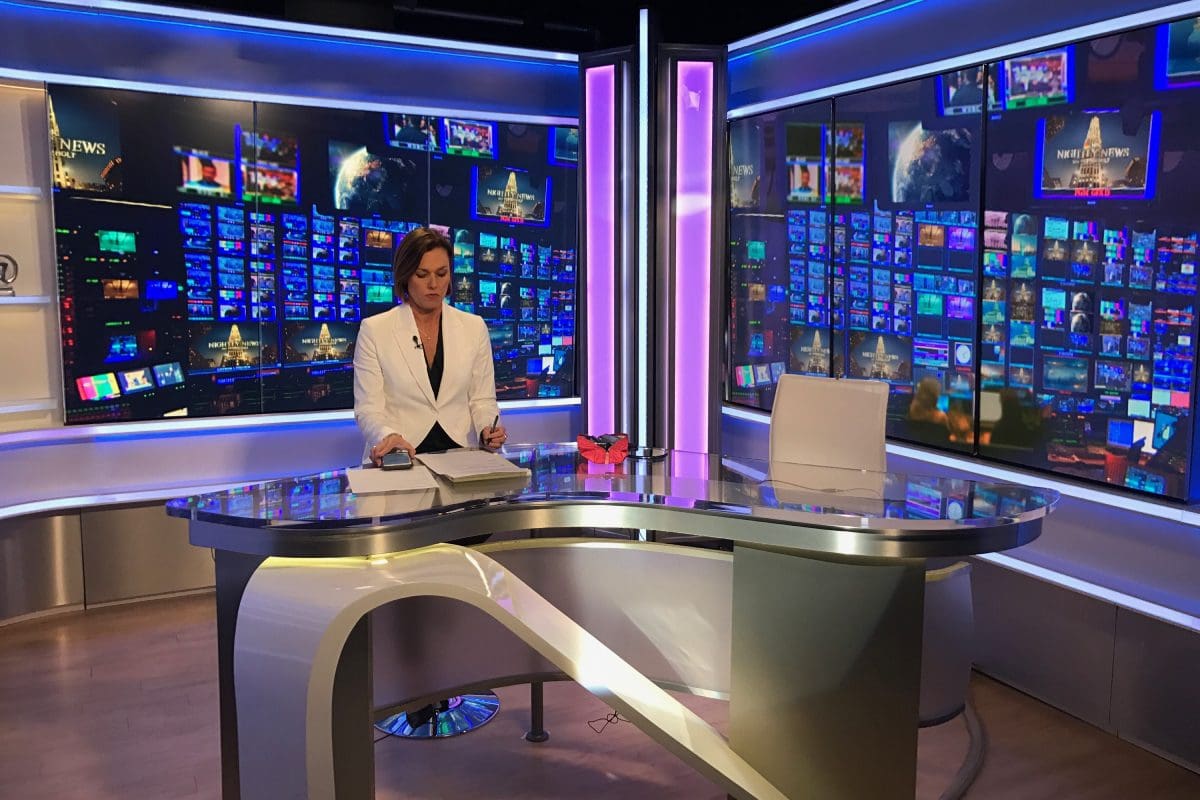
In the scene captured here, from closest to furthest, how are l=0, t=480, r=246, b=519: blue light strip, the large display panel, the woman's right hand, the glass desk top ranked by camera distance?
the glass desk top → the woman's right hand → l=0, t=480, r=246, b=519: blue light strip → the large display panel

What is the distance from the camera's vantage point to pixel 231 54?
15.1 feet

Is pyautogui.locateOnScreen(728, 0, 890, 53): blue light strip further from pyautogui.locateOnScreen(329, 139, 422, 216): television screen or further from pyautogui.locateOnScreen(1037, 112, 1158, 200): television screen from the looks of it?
pyautogui.locateOnScreen(329, 139, 422, 216): television screen

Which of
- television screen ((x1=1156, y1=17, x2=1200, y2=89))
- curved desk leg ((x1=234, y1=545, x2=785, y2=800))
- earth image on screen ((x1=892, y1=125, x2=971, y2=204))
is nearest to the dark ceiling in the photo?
earth image on screen ((x1=892, y1=125, x2=971, y2=204))

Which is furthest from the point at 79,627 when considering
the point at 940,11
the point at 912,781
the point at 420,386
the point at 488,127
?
the point at 940,11

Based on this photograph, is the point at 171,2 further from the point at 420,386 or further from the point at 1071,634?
the point at 1071,634

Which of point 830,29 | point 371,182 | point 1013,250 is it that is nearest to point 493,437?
point 1013,250

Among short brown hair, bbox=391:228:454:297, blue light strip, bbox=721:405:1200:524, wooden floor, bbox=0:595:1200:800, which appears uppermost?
short brown hair, bbox=391:228:454:297

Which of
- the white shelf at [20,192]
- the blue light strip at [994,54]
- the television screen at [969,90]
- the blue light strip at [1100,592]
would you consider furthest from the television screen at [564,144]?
the blue light strip at [1100,592]

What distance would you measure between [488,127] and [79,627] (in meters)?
3.00

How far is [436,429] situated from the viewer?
3.15 metres

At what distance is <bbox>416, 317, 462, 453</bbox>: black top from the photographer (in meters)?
3.14

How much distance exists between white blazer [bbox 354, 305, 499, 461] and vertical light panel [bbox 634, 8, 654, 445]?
1279mm

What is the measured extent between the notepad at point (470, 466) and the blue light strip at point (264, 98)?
2.66 m

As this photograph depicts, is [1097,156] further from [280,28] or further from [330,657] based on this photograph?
[280,28]
